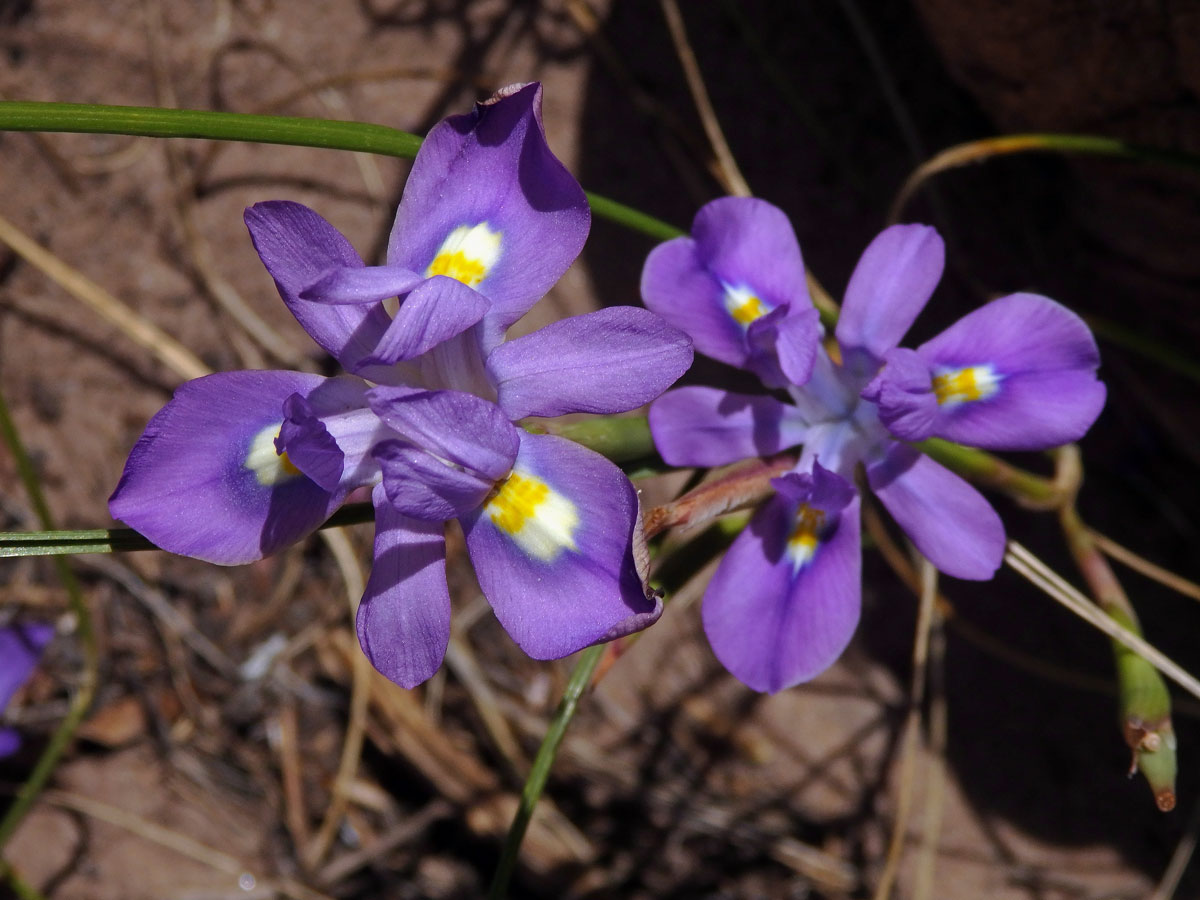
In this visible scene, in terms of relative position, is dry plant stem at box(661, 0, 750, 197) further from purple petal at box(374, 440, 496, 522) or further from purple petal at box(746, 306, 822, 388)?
purple petal at box(374, 440, 496, 522)

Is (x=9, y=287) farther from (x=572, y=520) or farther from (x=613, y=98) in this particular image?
(x=572, y=520)

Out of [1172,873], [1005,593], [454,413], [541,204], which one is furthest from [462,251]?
[1172,873]

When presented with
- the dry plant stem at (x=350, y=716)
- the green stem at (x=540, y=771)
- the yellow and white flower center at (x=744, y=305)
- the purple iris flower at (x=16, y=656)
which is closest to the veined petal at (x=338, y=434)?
the green stem at (x=540, y=771)

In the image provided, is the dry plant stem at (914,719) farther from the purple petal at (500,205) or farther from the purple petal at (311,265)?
the purple petal at (311,265)

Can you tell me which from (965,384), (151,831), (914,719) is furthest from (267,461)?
(151,831)

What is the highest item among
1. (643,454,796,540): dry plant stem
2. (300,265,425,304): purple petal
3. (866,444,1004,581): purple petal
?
(300,265,425,304): purple petal

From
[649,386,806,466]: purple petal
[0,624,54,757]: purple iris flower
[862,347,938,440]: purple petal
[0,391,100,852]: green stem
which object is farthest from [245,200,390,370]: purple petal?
[0,624,54,757]: purple iris flower

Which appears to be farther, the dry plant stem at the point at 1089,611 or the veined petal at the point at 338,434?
the dry plant stem at the point at 1089,611
